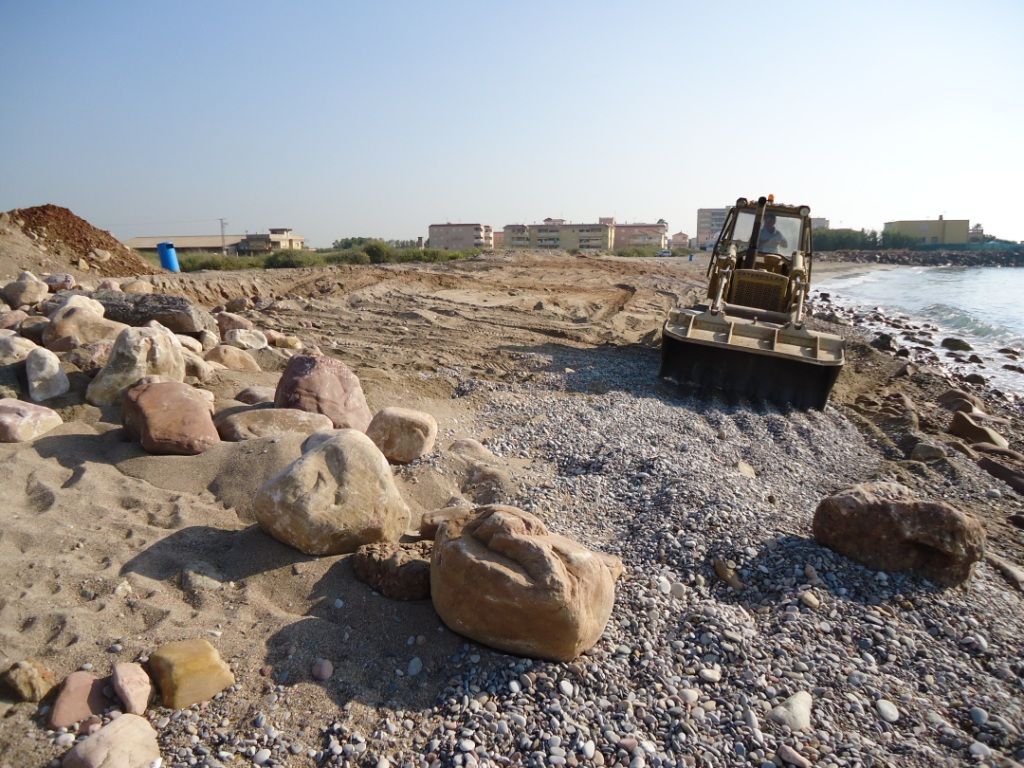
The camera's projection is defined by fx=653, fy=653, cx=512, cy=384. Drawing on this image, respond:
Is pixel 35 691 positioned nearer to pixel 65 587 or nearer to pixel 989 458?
pixel 65 587

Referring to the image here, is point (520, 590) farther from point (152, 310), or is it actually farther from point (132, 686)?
point (152, 310)

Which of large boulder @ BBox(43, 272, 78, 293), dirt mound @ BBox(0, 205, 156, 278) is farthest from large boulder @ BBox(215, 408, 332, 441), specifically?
dirt mound @ BBox(0, 205, 156, 278)

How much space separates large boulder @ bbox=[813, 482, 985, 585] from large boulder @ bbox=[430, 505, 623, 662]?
1.73m

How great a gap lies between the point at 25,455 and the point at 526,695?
3.54 meters

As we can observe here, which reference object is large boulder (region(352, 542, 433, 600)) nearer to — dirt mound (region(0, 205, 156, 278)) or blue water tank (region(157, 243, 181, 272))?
dirt mound (region(0, 205, 156, 278))

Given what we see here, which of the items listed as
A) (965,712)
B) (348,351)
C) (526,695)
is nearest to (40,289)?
(348,351)

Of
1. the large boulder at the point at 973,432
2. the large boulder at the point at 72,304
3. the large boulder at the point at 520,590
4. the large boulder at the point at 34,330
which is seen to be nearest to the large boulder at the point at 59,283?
the large boulder at the point at 72,304

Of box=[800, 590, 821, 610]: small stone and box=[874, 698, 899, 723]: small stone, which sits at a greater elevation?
box=[800, 590, 821, 610]: small stone

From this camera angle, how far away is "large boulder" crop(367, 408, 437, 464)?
4836mm

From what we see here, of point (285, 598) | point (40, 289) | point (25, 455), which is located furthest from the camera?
point (40, 289)

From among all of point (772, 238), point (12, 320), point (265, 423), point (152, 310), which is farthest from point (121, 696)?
point (772, 238)

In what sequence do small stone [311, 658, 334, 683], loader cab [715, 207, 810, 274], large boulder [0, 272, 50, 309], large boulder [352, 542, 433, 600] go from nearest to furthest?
small stone [311, 658, 334, 683] → large boulder [352, 542, 433, 600] → large boulder [0, 272, 50, 309] → loader cab [715, 207, 810, 274]

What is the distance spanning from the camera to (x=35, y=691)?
244 cm

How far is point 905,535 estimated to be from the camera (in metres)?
3.74
